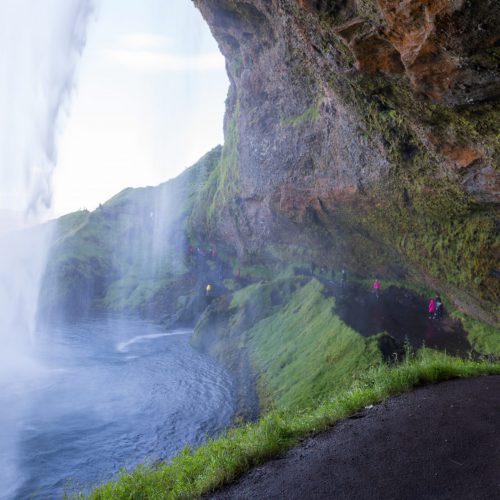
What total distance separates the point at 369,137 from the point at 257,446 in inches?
523

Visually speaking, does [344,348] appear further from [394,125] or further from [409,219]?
[394,125]

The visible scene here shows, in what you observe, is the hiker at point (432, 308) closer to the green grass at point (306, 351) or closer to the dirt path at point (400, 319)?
the dirt path at point (400, 319)

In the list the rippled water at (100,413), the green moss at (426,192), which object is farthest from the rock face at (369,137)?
the rippled water at (100,413)

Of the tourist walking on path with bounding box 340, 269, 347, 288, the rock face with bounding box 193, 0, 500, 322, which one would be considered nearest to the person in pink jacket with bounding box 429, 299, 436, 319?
the rock face with bounding box 193, 0, 500, 322

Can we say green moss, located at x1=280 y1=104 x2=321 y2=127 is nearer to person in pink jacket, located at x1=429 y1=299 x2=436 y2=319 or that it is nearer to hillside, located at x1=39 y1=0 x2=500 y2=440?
hillside, located at x1=39 y1=0 x2=500 y2=440

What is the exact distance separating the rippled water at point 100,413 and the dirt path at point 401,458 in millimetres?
9533

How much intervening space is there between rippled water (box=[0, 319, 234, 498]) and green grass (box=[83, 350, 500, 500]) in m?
6.18

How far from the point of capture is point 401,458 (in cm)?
679

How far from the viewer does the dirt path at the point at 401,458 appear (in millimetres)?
5988

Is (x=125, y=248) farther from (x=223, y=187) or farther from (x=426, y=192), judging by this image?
(x=426, y=192)

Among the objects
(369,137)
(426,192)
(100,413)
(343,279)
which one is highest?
(369,137)

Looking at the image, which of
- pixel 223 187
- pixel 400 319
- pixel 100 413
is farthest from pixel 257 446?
pixel 223 187

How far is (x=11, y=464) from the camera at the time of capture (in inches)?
628

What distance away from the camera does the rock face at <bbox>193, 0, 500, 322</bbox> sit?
884 cm
